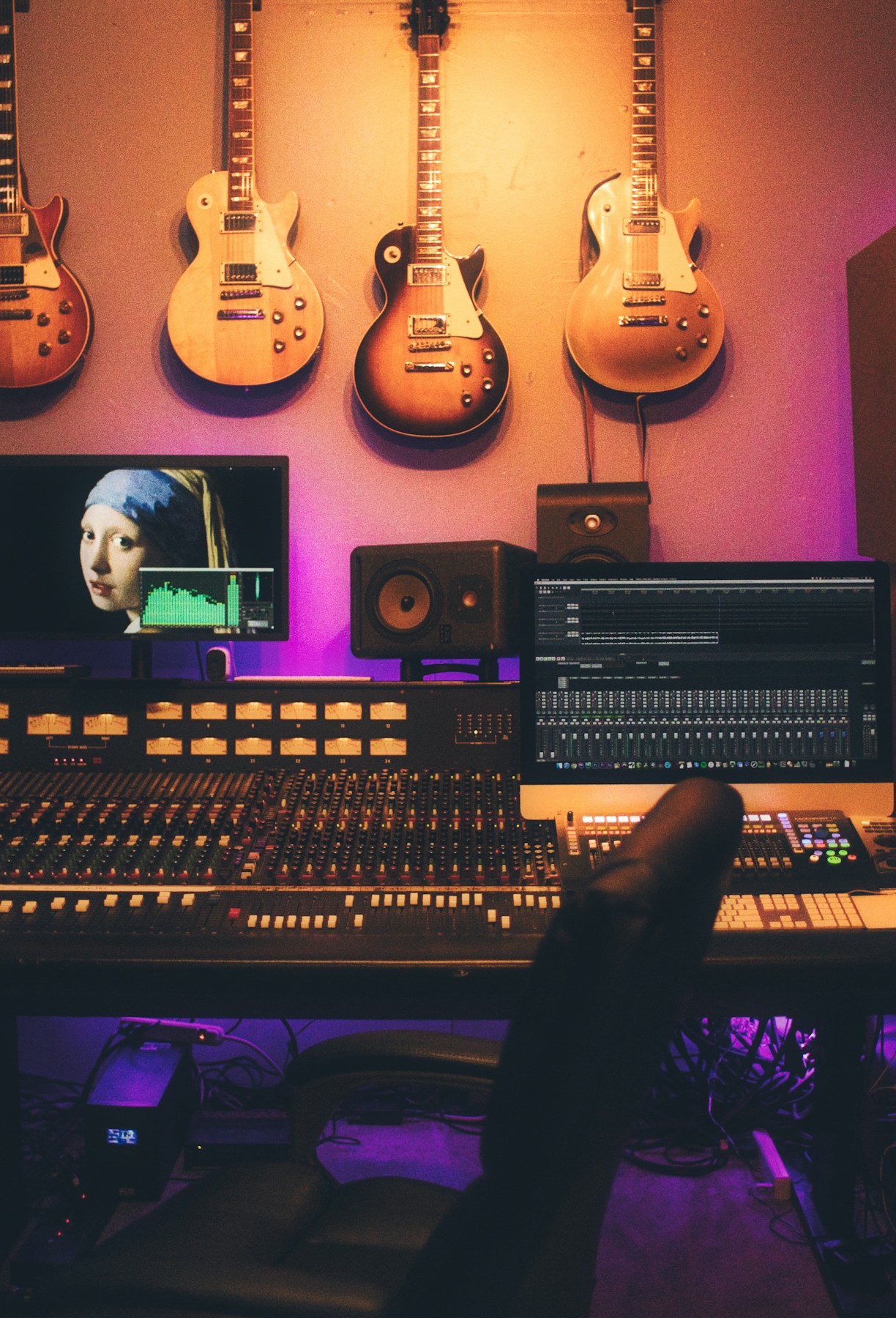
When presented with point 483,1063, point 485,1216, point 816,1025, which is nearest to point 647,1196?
point 816,1025

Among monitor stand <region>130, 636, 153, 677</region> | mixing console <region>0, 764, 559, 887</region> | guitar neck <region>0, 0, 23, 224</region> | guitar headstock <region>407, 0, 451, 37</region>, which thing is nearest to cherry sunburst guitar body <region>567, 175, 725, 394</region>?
guitar headstock <region>407, 0, 451, 37</region>

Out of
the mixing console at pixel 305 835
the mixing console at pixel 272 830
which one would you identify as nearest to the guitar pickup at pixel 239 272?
the mixing console at pixel 305 835

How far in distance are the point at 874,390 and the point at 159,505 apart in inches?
57.3

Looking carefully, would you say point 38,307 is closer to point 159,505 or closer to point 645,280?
point 159,505

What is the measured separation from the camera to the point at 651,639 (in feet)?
5.19

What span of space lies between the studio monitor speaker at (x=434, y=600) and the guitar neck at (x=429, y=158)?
0.76 metres

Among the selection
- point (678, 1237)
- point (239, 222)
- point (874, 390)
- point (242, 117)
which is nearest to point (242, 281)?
point (239, 222)

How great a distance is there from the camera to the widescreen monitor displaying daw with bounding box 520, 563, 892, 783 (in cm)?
155

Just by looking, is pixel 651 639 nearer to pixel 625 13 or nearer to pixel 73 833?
pixel 73 833

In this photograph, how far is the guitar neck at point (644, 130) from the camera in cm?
200

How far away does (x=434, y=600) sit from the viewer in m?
1.70

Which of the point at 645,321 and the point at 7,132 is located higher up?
the point at 7,132

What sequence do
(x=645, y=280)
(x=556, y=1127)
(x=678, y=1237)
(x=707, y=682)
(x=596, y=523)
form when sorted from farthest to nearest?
1. (x=645, y=280)
2. (x=596, y=523)
3. (x=678, y=1237)
4. (x=707, y=682)
5. (x=556, y=1127)

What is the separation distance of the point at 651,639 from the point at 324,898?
724 millimetres
